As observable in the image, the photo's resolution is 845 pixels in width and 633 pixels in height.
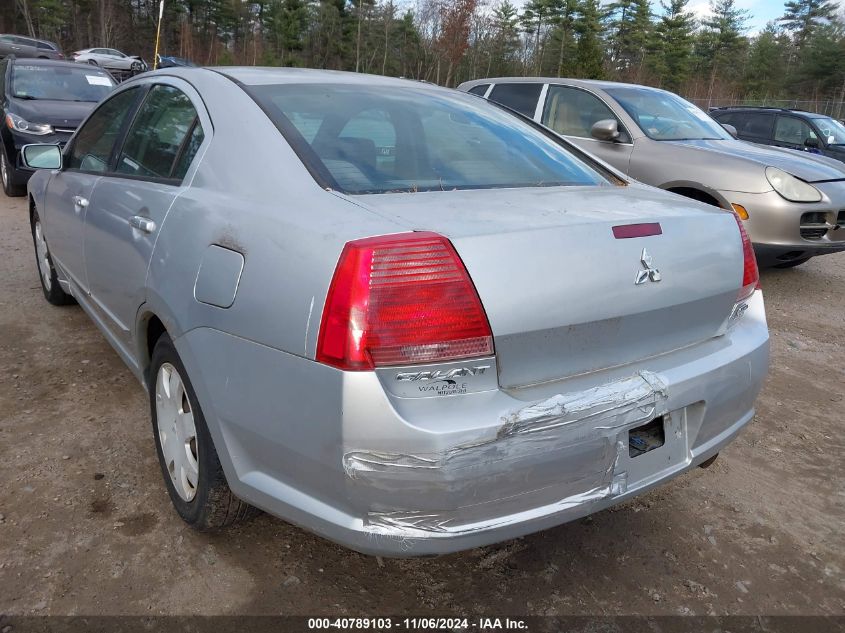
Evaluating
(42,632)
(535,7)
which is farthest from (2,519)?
(535,7)

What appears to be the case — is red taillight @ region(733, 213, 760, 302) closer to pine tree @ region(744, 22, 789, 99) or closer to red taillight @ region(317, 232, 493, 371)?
red taillight @ region(317, 232, 493, 371)

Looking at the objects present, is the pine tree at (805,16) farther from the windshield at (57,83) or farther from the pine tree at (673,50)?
the windshield at (57,83)

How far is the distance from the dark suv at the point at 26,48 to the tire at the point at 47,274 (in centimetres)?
2581

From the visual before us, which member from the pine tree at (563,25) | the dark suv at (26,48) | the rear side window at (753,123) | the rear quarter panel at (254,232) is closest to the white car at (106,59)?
the dark suv at (26,48)

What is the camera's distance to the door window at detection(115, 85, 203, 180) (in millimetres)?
2451

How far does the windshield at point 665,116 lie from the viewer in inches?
245

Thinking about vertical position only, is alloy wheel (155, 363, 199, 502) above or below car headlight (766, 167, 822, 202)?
below

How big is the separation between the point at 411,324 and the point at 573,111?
18.5 ft

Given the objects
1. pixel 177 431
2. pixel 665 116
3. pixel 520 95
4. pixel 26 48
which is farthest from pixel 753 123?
pixel 26 48

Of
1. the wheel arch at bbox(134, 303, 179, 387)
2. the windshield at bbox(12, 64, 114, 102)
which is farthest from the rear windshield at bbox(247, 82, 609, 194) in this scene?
the windshield at bbox(12, 64, 114, 102)

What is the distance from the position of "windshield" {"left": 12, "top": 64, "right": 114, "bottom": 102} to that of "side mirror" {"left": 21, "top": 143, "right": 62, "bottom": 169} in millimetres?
6046

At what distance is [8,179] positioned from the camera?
27.5ft

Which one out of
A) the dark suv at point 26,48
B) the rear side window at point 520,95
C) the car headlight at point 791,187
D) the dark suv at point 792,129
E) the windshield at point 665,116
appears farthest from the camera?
the dark suv at point 26,48

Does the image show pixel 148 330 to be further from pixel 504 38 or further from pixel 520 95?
pixel 504 38
